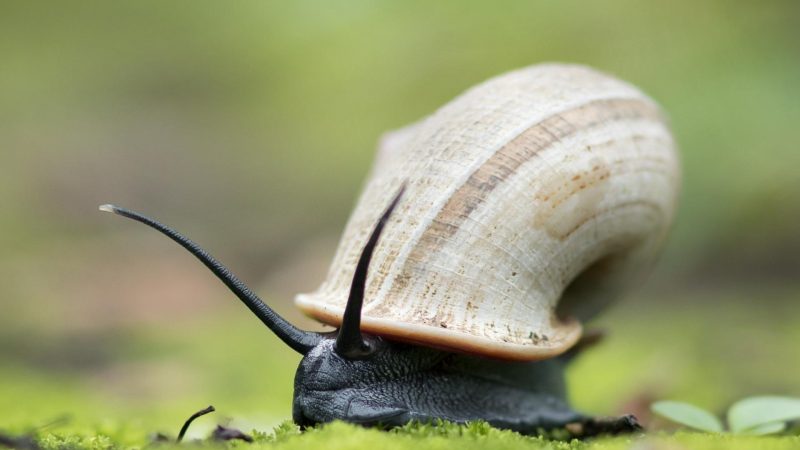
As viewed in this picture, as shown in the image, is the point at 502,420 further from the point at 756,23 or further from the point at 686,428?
the point at 756,23

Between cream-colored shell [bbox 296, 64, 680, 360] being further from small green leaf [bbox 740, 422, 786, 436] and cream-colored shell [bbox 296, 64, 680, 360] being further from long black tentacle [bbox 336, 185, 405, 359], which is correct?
small green leaf [bbox 740, 422, 786, 436]

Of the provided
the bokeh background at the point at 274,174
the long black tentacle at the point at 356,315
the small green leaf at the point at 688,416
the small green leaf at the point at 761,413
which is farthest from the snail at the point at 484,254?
the bokeh background at the point at 274,174

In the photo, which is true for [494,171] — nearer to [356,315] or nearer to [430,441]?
[356,315]

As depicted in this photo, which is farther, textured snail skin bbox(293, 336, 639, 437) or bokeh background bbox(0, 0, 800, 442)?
bokeh background bbox(0, 0, 800, 442)

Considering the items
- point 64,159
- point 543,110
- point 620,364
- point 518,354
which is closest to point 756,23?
Result: point 620,364

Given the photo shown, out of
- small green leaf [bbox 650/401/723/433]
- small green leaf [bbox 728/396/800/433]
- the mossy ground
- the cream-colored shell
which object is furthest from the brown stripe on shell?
small green leaf [bbox 728/396/800/433]

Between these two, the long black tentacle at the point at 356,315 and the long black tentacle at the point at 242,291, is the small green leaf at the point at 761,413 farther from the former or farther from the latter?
the long black tentacle at the point at 242,291

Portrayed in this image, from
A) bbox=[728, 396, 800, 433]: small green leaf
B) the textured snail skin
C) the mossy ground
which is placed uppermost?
bbox=[728, 396, 800, 433]: small green leaf
